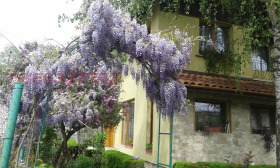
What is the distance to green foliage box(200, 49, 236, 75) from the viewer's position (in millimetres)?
8727

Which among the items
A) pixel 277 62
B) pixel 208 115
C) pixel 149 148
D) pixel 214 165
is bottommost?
pixel 214 165

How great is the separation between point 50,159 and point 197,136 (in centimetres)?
513

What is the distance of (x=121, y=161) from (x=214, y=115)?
3.55 meters

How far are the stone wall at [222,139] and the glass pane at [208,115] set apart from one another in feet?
0.87

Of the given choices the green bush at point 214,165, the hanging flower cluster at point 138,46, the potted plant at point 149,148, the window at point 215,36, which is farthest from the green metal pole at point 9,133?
the window at point 215,36

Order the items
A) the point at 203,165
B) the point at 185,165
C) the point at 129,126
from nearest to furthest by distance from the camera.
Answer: the point at 185,165 → the point at 203,165 → the point at 129,126

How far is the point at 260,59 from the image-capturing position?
33.1 feet

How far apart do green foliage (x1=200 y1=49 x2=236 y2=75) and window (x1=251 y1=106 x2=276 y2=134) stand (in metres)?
1.71

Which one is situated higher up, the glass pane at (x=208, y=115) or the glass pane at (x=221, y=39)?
the glass pane at (x=221, y=39)

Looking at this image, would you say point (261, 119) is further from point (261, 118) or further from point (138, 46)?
point (138, 46)

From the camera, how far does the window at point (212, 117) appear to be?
7852 millimetres

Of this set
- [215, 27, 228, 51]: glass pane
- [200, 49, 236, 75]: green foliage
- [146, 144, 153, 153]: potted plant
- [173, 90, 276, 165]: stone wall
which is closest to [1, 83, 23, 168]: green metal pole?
[173, 90, 276, 165]: stone wall

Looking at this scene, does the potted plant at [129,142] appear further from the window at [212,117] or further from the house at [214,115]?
the window at [212,117]

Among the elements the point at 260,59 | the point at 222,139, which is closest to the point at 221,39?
the point at 260,59
